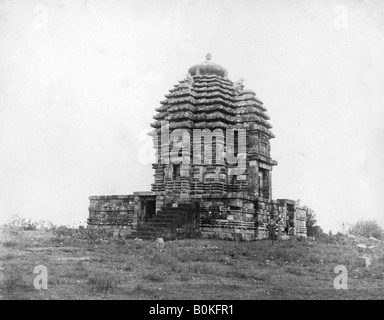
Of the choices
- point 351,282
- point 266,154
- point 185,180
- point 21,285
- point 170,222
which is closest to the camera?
point 21,285

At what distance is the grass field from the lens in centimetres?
830

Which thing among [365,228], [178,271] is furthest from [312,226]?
[178,271]

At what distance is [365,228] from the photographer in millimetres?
31875

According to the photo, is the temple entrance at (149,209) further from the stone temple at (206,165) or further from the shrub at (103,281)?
the shrub at (103,281)

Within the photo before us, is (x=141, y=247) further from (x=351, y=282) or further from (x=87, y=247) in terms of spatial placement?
(x=351, y=282)

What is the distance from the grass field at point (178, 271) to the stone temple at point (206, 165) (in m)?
2.84

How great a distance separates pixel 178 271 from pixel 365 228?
2499 cm

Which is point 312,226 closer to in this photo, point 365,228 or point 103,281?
point 365,228

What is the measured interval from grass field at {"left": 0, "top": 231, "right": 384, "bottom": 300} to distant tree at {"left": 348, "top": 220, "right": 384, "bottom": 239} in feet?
50.3

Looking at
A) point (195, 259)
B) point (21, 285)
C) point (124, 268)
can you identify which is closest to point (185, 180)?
point (195, 259)

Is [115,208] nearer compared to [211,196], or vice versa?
[211,196]

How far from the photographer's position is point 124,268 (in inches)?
422
